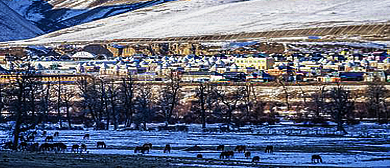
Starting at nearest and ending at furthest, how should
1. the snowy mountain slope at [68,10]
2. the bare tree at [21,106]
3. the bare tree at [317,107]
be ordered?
1. the bare tree at [21,106]
2. the bare tree at [317,107]
3. the snowy mountain slope at [68,10]

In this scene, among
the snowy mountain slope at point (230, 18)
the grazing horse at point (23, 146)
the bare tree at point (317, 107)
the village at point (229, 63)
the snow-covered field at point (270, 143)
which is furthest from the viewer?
the snowy mountain slope at point (230, 18)

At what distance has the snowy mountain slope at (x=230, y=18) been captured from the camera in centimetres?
9712

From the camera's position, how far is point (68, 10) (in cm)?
16575

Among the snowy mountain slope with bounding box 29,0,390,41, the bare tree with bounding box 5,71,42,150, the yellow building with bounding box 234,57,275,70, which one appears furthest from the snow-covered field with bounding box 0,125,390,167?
the snowy mountain slope with bounding box 29,0,390,41

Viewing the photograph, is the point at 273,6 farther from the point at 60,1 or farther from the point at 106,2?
the point at 60,1

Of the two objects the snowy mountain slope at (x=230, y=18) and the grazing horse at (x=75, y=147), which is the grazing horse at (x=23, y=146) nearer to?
the grazing horse at (x=75, y=147)

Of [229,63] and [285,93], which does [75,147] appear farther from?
[229,63]

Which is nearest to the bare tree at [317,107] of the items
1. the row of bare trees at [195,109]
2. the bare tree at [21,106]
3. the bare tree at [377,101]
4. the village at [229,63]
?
the row of bare trees at [195,109]

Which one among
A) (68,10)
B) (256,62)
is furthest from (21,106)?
(68,10)

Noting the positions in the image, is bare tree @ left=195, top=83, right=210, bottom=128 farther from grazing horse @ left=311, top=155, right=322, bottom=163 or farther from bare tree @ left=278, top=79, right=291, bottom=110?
grazing horse @ left=311, top=155, right=322, bottom=163

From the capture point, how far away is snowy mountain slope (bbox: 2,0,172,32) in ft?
496

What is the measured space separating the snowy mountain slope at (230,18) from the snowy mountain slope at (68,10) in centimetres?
1948

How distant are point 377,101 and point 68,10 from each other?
13758 centimetres

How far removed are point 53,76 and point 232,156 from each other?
42392 mm
